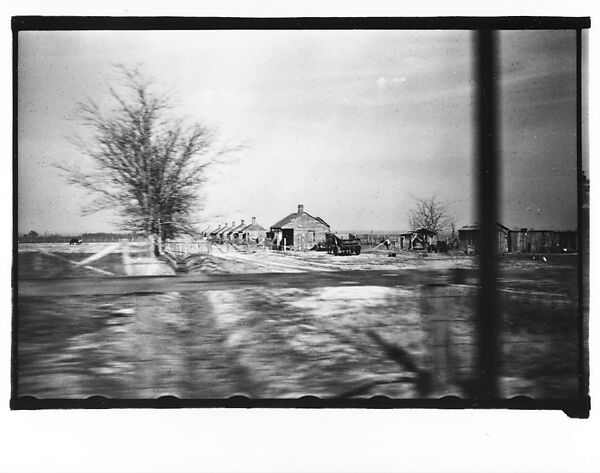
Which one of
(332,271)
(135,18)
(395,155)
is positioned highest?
(135,18)

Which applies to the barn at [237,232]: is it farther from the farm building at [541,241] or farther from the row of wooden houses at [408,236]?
the farm building at [541,241]

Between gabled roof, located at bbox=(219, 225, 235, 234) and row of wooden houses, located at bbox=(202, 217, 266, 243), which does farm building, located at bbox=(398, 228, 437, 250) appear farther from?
gabled roof, located at bbox=(219, 225, 235, 234)

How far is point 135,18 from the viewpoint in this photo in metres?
3.28

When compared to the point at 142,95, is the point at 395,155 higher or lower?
lower

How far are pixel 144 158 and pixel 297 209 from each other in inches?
37.1

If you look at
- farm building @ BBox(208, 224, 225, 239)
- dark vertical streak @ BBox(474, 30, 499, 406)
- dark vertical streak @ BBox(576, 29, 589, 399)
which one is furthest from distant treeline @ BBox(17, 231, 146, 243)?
dark vertical streak @ BBox(576, 29, 589, 399)

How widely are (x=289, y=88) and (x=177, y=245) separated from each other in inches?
43.8

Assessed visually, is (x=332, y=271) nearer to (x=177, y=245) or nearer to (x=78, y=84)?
(x=177, y=245)

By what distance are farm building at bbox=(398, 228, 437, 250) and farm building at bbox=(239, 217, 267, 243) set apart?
0.80 metres

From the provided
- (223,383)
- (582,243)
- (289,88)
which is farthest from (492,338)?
(289,88)

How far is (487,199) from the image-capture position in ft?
11.1

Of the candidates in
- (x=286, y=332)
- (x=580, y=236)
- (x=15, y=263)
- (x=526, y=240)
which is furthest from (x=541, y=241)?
(x=15, y=263)

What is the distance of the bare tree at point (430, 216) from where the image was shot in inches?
134

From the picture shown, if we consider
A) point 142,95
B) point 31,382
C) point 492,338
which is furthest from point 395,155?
point 31,382
